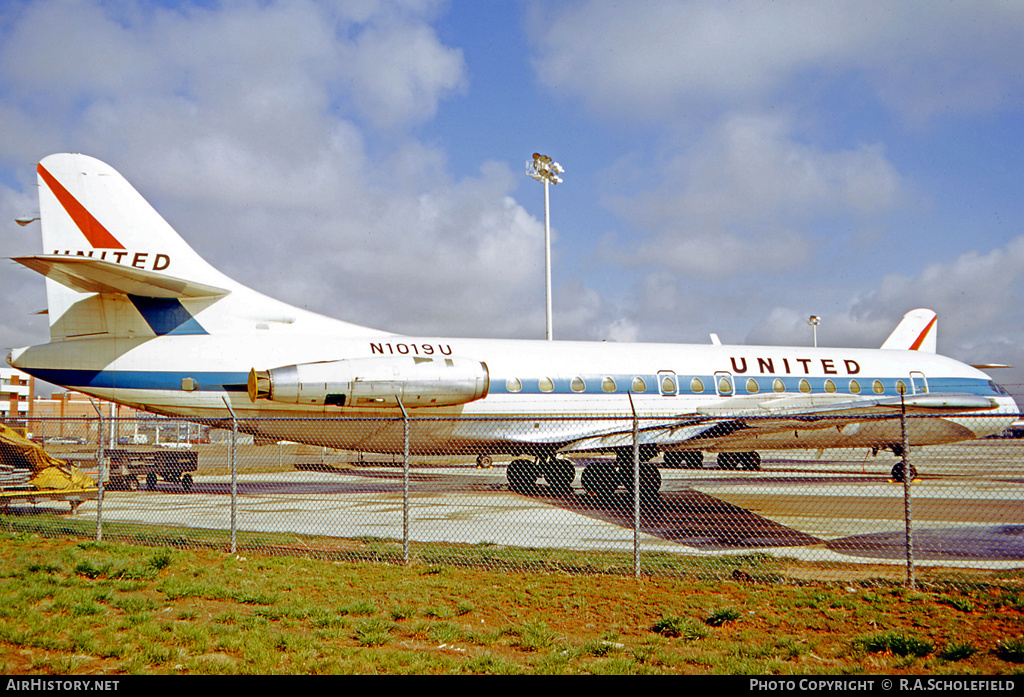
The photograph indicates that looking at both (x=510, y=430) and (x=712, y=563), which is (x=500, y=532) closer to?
(x=712, y=563)

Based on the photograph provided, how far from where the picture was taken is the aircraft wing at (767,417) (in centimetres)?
1179

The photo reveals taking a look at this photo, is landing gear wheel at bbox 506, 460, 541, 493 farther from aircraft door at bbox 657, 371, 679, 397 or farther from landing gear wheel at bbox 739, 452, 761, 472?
landing gear wheel at bbox 739, 452, 761, 472

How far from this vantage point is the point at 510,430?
16.2 meters

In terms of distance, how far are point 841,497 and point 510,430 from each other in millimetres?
7275

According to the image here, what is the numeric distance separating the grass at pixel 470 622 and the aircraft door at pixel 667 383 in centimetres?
1015

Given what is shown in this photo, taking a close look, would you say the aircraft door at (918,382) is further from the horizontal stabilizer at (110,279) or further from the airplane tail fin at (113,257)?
the horizontal stabilizer at (110,279)

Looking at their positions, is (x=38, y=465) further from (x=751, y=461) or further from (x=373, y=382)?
(x=751, y=461)

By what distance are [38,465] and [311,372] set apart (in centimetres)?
537

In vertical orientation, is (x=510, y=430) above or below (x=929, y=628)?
above

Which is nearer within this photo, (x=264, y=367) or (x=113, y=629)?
(x=113, y=629)

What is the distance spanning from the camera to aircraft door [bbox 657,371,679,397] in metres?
18.4

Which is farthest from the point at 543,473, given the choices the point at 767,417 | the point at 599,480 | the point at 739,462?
the point at 767,417

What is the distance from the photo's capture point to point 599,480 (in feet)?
50.4
